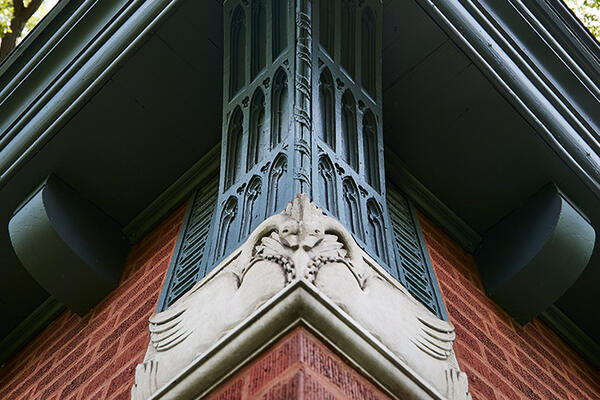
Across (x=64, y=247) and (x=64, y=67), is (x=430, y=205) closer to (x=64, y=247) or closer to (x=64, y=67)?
(x=64, y=247)

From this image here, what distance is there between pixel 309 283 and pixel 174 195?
1.90m

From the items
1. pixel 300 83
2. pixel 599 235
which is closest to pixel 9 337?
pixel 300 83

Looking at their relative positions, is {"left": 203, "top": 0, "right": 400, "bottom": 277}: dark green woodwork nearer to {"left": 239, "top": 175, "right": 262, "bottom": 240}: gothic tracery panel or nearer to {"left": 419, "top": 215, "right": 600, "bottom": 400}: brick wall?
{"left": 239, "top": 175, "right": 262, "bottom": 240}: gothic tracery panel

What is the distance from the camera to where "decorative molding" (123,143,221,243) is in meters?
3.67

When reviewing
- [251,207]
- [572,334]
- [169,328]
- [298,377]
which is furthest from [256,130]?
[572,334]

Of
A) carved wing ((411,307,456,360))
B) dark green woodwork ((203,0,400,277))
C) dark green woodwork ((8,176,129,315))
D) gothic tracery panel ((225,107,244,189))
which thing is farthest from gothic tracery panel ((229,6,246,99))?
carved wing ((411,307,456,360))

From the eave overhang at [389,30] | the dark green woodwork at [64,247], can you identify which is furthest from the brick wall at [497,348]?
the dark green woodwork at [64,247]

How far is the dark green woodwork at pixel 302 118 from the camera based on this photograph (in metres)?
2.63

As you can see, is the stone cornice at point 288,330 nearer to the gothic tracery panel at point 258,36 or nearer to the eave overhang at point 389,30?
the gothic tracery panel at point 258,36

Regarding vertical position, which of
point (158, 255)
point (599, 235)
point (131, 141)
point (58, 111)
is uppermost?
point (58, 111)

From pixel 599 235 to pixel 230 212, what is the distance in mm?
1783

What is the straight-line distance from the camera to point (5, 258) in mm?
3801

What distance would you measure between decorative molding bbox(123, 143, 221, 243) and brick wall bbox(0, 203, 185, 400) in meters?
0.05

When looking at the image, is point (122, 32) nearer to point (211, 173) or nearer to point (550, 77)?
point (211, 173)
